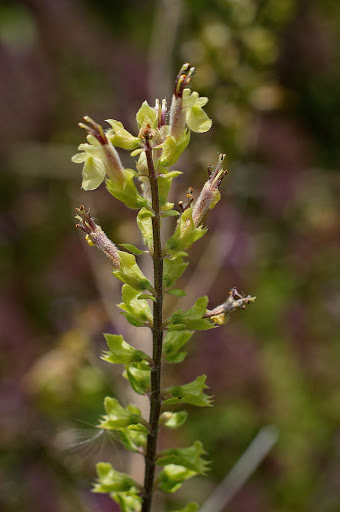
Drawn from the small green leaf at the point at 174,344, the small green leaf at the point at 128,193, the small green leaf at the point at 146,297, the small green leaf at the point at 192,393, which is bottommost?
the small green leaf at the point at 192,393

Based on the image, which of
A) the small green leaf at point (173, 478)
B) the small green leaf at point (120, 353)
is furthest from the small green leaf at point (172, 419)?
the small green leaf at point (120, 353)

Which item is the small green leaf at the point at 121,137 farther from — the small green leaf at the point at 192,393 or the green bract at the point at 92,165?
the small green leaf at the point at 192,393

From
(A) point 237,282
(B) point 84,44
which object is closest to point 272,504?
(A) point 237,282

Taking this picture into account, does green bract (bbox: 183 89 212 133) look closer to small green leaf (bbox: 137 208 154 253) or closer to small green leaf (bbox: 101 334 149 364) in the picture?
small green leaf (bbox: 137 208 154 253)

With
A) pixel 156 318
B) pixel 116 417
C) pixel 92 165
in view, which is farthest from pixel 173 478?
pixel 92 165

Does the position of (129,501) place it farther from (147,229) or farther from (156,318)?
(147,229)

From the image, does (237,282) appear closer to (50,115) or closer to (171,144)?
(50,115)
